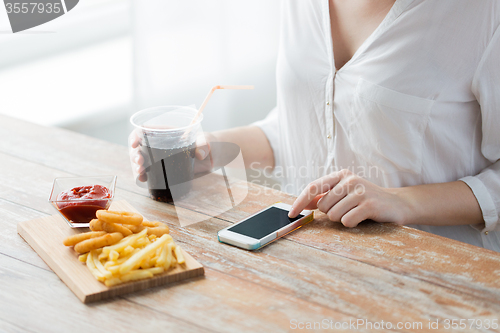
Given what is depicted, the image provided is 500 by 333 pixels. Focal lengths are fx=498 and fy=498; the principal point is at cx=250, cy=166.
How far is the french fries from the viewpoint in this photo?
2.52 feet

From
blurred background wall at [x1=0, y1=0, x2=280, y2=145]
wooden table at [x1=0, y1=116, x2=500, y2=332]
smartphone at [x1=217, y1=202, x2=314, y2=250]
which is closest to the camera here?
wooden table at [x1=0, y1=116, x2=500, y2=332]

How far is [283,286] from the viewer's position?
0.79 metres

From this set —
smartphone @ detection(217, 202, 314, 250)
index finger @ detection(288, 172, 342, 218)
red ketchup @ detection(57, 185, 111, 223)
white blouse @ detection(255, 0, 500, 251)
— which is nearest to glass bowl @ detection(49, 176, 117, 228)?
red ketchup @ detection(57, 185, 111, 223)

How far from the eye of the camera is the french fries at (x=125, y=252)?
2.52 feet

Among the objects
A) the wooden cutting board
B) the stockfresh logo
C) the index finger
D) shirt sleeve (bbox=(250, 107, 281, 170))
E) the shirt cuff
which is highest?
the stockfresh logo

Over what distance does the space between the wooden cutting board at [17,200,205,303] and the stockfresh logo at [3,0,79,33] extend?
143 cm

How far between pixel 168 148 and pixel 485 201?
708 mm

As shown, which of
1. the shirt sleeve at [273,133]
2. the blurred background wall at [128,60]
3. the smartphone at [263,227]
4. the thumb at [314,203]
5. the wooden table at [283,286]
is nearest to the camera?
the wooden table at [283,286]

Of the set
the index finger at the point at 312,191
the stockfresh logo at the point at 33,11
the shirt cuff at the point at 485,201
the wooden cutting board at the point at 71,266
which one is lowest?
the shirt cuff at the point at 485,201

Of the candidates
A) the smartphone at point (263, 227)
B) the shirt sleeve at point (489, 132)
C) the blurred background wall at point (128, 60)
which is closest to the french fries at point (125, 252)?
the smartphone at point (263, 227)

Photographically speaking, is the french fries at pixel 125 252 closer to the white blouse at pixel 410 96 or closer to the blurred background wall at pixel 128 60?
the white blouse at pixel 410 96

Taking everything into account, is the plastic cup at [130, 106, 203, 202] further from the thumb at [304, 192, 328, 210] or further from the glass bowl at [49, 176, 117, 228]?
the thumb at [304, 192, 328, 210]

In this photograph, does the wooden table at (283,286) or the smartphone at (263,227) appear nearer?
the wooden table at (283,286)

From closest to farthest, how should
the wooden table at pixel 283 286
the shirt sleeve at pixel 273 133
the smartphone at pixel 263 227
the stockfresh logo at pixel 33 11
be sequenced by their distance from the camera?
the wooden table at pixel 283 286 → the smartphone at pixel 263 227 → the shirt sleeve at pixel 273 133 → the stockfresh logo at pixel 33 11
